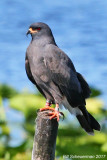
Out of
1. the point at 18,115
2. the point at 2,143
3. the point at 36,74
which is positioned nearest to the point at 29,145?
the point at 2,143

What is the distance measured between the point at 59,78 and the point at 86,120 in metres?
0.46

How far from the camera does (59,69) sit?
5488mm

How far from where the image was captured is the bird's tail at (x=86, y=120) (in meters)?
5.39

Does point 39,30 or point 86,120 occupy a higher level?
point 39,30

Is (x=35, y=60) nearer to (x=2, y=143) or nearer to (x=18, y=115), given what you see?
(x=2, y=143)

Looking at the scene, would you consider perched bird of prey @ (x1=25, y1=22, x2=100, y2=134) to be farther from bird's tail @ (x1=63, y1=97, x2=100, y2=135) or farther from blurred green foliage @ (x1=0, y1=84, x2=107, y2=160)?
blurred green foliage @ (x1=0, y1=84, x2=107, y2=160)

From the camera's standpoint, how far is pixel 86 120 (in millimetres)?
5441

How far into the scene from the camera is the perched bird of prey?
5430mm

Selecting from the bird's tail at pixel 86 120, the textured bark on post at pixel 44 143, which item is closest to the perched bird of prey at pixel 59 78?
the bird's tail at pixel 86 120

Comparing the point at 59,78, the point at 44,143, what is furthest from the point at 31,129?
the point at 44,143

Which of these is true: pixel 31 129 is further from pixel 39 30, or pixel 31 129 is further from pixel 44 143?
pixel 44 143

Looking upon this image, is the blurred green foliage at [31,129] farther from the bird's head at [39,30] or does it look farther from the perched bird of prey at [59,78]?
the bird's head at [39,30]

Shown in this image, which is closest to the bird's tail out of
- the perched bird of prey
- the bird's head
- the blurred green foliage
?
the perched bird of prey

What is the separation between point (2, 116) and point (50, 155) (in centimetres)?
222
